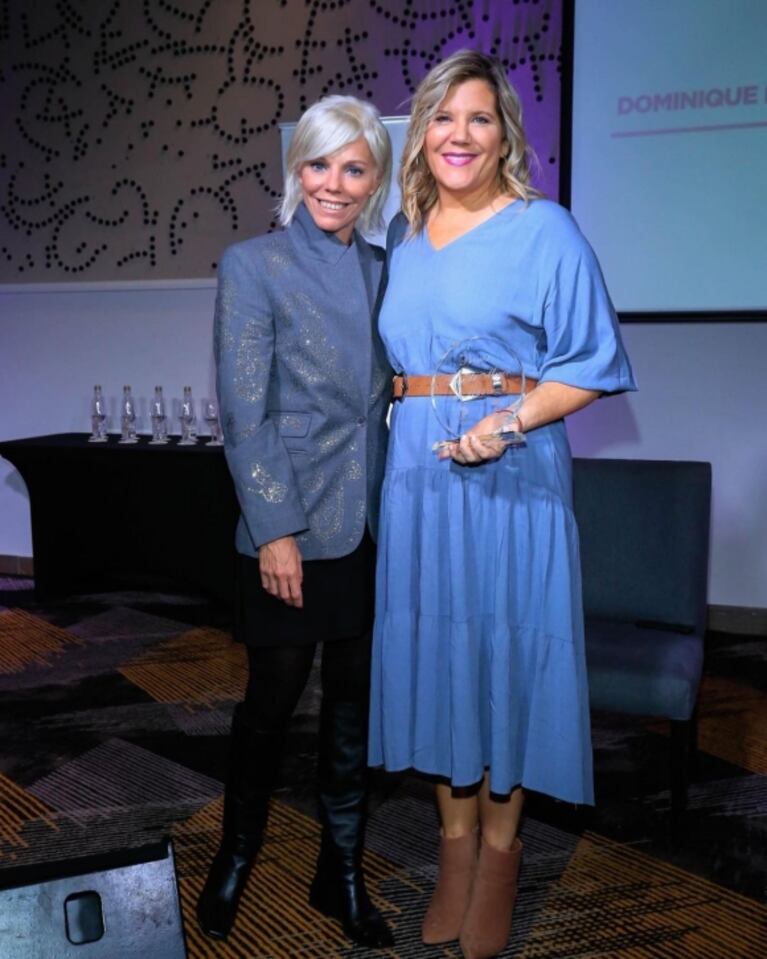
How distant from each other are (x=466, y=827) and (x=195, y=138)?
3612 mm

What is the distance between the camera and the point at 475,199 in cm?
166

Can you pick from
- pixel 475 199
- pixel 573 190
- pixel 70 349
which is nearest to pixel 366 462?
pixel 475 199

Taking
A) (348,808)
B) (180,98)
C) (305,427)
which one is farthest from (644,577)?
(180,98)

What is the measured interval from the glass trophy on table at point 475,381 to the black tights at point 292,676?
47 centimetres

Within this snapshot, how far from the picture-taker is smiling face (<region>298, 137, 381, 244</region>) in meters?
1.65

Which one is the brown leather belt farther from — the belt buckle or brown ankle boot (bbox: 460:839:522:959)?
brown ankle boot (bbox: 460:839:522:959)

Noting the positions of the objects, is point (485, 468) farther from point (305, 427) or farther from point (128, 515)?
point (128, 515)

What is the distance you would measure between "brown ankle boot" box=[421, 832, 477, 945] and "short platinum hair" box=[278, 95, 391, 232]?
1.20 m

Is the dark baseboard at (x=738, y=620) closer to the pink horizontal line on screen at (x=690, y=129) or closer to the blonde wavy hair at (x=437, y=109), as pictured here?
the pink horizontal line on screen at (x=690, y=129)

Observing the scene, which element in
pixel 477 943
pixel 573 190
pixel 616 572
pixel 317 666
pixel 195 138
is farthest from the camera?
pixel 195 138

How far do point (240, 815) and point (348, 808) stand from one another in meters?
0.21

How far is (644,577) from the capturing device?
2.44 meters

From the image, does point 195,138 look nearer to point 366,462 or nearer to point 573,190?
point 573,190

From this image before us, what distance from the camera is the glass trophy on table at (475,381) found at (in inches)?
63.4
